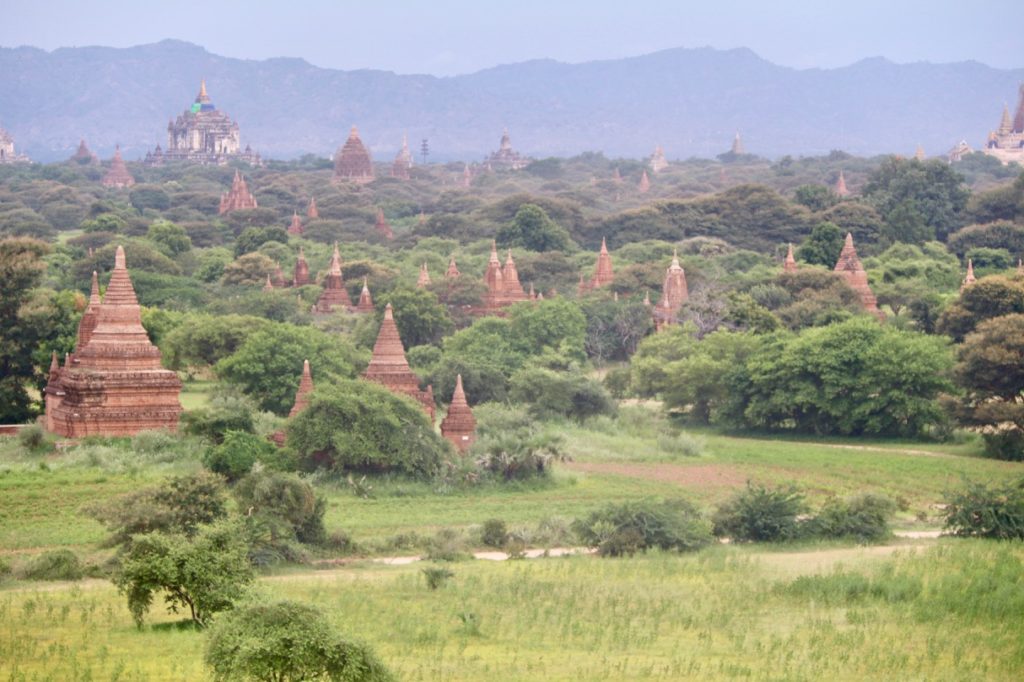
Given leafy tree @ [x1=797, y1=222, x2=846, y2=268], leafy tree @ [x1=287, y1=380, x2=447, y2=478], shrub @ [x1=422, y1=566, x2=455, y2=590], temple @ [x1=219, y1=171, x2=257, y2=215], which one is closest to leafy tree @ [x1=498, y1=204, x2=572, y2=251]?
leafy tree @ [x1=797, y1=222, x2=846, y2=268]

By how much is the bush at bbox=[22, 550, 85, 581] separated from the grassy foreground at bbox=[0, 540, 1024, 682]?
0.54 metres

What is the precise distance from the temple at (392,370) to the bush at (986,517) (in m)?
11.7

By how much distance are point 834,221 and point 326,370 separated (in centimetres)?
5128

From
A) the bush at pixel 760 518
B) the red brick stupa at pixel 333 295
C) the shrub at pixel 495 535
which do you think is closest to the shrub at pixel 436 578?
the shrub at pixel 495 535

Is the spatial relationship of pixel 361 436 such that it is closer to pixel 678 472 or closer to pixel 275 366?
pixel 678 472

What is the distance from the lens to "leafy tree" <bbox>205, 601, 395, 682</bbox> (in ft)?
69.0

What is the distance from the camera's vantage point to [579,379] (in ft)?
157

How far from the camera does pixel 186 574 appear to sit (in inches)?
1026

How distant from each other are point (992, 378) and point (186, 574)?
78.4 ft

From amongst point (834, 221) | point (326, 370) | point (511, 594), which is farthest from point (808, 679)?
point (834, 221)

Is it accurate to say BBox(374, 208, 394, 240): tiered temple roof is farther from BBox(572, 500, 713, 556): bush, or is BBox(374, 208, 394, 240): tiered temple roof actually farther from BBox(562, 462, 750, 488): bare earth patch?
BBox(572, 500, 713, 556): bush

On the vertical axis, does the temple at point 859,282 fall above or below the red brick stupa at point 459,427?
above

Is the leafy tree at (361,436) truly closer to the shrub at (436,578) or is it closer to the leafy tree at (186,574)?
the shrub at (436,578)

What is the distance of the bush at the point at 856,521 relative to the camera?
3431 centimetres
